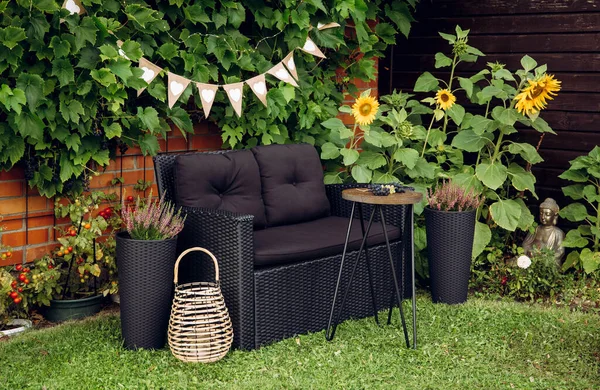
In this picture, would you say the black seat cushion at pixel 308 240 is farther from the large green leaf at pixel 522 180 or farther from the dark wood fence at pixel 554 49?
the dark wood fence at pixel 554 49

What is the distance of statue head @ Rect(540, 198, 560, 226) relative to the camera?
4961mm

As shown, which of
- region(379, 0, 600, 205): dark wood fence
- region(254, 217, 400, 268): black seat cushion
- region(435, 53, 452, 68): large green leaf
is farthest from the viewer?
region(435, 53, 452, 68): large green leaf

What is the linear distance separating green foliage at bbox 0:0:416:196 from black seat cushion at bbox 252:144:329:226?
36 centimetres

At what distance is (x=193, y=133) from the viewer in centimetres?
451

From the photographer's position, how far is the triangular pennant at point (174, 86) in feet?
13.4

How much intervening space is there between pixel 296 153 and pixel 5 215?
154 centimetres

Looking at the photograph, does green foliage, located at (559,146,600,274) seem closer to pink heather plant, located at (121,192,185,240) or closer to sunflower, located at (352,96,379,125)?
sunflower, located at (352,96,379,125)

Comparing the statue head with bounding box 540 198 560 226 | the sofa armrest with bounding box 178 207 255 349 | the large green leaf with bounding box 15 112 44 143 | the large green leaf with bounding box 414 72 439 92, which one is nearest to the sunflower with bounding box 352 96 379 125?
the large green leaf with bounding box 414 72 439 92

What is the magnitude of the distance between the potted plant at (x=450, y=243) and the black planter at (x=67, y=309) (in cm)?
186

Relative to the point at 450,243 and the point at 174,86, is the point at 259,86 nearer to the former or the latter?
the point at 174,86

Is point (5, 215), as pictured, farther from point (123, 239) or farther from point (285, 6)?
point (285, 6)

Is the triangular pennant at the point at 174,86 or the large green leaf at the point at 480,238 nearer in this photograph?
the triangular pennant at the point at 174,86

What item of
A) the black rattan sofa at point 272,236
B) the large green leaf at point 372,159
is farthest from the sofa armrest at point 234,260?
the large green leaf at point 372,159

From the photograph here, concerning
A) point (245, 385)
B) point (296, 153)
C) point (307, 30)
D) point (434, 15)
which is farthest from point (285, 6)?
point (245, 385)
